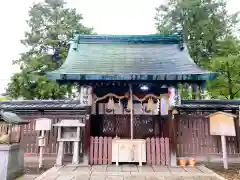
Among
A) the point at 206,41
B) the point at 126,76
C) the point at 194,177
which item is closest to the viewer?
the point at 194,177

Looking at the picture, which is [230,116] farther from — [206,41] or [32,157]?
[206,41]

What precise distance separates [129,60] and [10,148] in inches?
239

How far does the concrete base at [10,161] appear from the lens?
6234 millimetres

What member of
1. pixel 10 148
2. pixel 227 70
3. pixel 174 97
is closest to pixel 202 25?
pixel 227 70

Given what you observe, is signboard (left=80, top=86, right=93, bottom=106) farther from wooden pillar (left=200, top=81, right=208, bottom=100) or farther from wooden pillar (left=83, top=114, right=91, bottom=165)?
wooden pillar (left=200, top=81, right=208, bottom=100)

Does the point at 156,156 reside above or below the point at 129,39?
below

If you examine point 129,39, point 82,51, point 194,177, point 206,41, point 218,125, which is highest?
point 206,41

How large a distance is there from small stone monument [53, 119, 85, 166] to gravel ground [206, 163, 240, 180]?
17.5 ft

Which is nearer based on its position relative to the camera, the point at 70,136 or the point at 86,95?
the point at 70,136

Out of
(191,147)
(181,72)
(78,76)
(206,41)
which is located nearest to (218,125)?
(191,147)

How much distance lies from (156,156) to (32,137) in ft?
17.9

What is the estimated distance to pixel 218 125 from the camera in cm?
866

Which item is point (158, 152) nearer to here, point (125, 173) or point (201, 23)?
point (125, 173)

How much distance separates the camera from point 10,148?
649 centimetres
